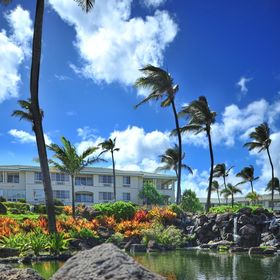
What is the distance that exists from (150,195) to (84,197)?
371 inches

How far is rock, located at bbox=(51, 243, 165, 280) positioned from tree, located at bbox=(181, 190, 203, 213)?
54230mm

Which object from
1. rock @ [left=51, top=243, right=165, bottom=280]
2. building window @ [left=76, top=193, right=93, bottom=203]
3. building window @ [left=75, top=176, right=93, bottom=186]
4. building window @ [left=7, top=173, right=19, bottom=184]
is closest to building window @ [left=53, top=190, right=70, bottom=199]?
building window @ [left=76, top=193, right=93, bottom=203]

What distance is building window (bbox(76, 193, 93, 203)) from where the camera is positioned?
63719 mm

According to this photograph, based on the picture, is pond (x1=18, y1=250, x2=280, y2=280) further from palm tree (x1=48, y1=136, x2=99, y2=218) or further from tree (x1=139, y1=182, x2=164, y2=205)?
tree (x1=139, y1=182, x2=164, y2=205)

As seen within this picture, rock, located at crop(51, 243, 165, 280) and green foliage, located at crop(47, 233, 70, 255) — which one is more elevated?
rock, located at crop(51, 243, 165, 280)

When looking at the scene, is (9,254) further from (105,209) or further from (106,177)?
(106,177)

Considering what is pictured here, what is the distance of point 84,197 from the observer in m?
64.2

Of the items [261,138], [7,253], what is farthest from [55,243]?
[261,138]

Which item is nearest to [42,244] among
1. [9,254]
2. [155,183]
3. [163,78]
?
[9,254]

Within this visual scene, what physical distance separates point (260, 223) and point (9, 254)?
16796mm

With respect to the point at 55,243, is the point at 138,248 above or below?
below

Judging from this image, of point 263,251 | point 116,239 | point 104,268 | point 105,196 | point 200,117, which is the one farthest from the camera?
point 105,196

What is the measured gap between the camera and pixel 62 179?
206 feet

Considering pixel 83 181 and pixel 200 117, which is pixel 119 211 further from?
pixel 83 181
